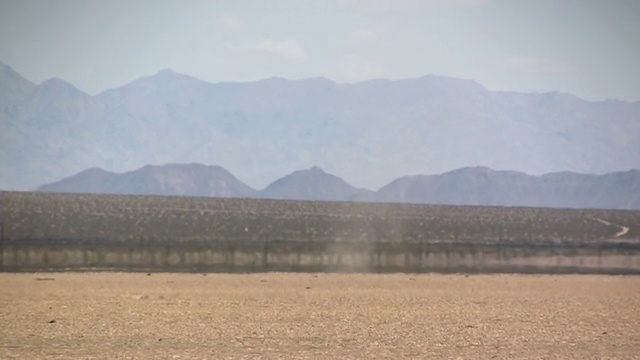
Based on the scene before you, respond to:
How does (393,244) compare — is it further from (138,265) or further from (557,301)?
(557,301)

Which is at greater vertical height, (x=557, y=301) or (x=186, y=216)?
(x=186, y=216)

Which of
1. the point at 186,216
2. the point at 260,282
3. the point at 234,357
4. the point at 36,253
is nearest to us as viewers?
the point at 234,357

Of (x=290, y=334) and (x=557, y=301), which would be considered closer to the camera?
(x=290, y=334)

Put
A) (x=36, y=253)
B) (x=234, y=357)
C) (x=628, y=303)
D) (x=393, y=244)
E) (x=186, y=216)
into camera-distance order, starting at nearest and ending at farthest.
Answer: (x=234, y=357) → (x=628, y=303) → (x=36, y=253) → (x=393, y=244) → (x=186, y=216)

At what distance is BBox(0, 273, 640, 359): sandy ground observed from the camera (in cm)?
2183

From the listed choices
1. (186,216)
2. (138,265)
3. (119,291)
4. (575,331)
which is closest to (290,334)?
(575,331)

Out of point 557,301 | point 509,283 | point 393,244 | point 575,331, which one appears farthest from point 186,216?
point 575,331

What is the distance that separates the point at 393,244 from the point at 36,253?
15.5 meters

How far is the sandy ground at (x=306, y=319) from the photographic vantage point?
21828mm

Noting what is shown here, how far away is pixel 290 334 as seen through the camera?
24031mm

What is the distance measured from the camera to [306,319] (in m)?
27.2

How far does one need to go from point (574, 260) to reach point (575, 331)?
28.9 m

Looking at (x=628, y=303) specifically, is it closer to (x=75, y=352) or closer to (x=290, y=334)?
(x=290, y=334)

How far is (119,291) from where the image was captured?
35.4 metres
